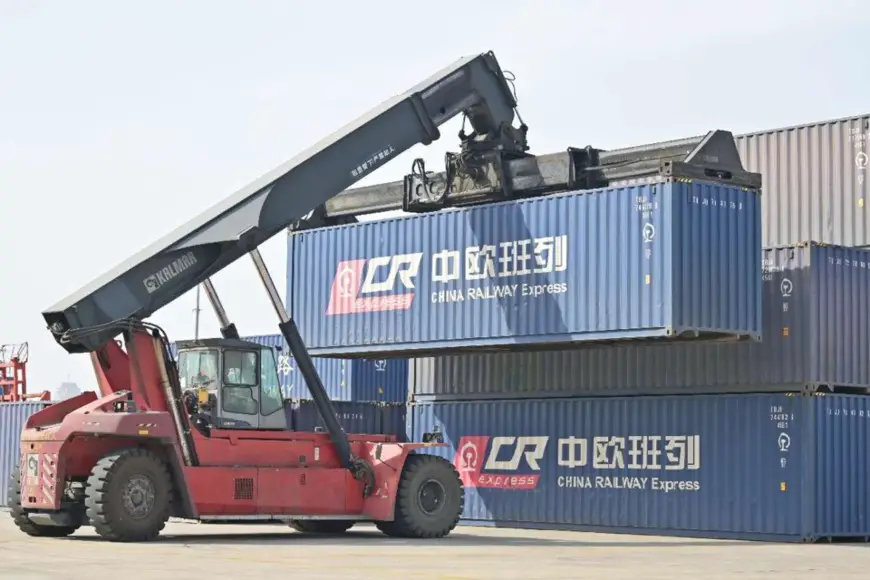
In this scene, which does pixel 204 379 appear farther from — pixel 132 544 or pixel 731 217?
pixel 731 217

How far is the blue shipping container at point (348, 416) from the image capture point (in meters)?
31.9

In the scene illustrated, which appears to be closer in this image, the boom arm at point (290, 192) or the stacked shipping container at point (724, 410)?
the boom arm at point (290, 192)

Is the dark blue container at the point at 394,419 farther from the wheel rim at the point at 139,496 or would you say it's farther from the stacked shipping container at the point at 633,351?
the wheel rim at the point at 139,496

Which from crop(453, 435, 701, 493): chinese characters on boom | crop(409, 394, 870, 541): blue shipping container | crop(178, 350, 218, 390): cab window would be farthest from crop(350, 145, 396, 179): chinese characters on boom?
crop(453, 435, 701, 493): chinese characters on boom

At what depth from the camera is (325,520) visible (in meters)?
23.7

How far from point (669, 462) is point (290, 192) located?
8574 mm

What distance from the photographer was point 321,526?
24.3 m

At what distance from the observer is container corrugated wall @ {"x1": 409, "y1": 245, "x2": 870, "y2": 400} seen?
24531 mm

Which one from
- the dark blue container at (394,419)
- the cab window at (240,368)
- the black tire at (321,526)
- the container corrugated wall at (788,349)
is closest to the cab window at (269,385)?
the cab window at (240,368)

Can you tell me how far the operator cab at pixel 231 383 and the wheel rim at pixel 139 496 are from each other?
1680 millimetres

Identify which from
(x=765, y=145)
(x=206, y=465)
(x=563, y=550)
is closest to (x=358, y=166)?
(x=206, y=465)

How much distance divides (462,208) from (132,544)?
10.2m

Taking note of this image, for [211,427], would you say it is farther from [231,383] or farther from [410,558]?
[410,558]

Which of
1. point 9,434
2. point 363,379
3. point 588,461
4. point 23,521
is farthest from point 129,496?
point 9,434
